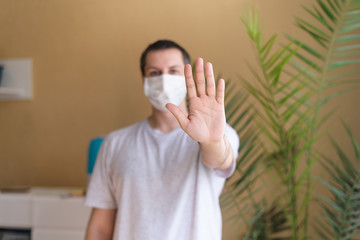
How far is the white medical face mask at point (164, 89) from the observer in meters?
1.41

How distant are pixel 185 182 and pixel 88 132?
161cm

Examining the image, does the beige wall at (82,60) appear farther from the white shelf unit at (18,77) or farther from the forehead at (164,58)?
the forehead at (164,58)

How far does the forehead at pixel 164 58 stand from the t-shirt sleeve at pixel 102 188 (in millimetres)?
352

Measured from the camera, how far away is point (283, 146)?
181 cm

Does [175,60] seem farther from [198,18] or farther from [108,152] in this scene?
[198,18]

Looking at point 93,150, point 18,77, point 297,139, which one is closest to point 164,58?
point 297,139

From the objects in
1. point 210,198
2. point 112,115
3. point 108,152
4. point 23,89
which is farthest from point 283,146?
point 23,89

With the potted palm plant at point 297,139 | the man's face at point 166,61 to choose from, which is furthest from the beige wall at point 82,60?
the man's face at point 166,61

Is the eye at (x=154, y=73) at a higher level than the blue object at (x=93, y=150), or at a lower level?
higher

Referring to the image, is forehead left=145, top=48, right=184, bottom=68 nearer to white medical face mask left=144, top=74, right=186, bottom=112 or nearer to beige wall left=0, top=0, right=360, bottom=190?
white medical face mask left=144, top=74, right=186, bottom=112

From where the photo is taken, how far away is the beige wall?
251 cm

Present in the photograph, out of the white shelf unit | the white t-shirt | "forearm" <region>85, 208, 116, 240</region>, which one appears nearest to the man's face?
the white t-shirt

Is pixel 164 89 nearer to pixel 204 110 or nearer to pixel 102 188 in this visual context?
pixel 204 110

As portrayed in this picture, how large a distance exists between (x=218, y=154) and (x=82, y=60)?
185cm
